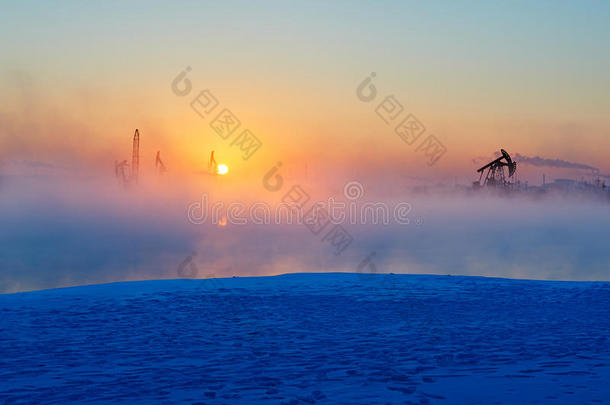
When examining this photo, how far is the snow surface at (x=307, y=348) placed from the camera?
Result: 10836 mm

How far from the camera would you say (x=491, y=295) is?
25.9 meters

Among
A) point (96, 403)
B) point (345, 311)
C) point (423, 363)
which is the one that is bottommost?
point (96, 403)

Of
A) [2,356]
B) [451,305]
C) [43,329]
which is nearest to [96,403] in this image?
[2,356]

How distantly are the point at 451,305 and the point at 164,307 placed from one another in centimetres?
1138

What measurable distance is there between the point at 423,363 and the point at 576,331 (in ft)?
20.8

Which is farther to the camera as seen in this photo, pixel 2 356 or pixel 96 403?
pixel 2 356

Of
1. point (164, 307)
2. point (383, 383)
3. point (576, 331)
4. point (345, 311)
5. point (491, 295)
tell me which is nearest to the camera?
point (383, 383)

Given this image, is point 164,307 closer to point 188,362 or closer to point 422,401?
point 188,362

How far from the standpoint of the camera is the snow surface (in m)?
10.8

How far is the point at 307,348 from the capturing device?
14.5 m

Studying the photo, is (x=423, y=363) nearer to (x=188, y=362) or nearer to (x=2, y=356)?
(x=188, y=362)

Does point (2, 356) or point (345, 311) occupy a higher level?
point (345, 311)

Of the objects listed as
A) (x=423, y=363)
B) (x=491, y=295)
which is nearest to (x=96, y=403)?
(x=423, y=363)

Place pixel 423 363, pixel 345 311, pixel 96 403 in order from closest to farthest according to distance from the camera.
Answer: pixel 96 403
pixel 423 363
pixel 345 311
